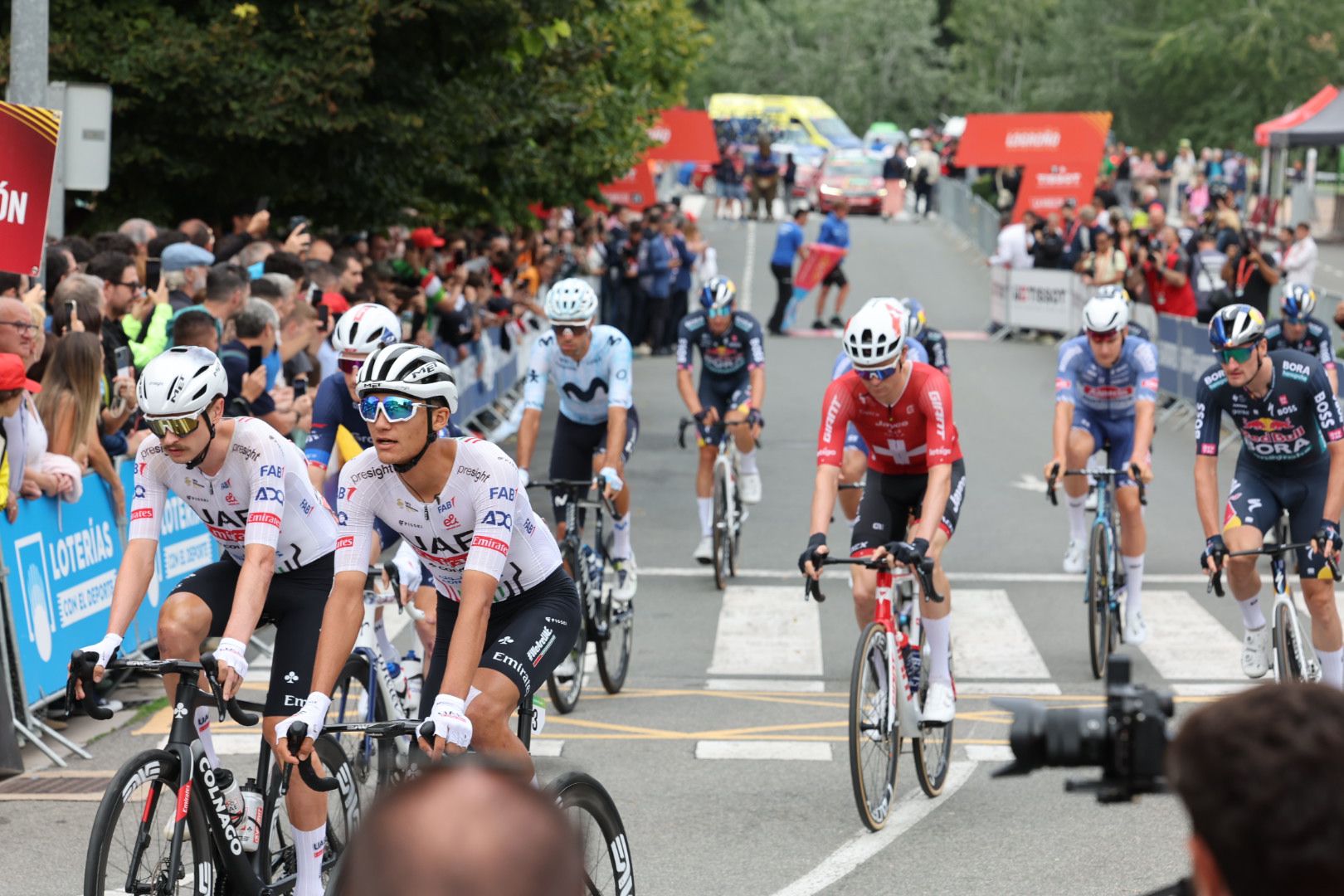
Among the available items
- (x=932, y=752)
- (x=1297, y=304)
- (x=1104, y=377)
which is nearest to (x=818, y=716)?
(x=932, y=752)

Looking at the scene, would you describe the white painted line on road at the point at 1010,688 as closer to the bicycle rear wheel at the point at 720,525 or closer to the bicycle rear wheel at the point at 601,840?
the bicycle rear wheel at the point at 720,525

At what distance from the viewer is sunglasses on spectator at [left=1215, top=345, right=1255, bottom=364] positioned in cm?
912

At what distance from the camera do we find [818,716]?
1005 cm

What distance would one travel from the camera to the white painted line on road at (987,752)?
9172 millimetres

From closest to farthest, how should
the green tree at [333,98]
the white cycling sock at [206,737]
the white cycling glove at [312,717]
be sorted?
the white cycling glove at [312,717] < the white cycling sock at [206,737] < the green tree at [333,98]

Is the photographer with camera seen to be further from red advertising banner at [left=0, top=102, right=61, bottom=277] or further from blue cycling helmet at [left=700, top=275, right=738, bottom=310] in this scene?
red advertising banner at [left=0, top=102, right=61, bottom=277]

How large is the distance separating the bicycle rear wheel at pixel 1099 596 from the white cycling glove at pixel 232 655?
240 inches

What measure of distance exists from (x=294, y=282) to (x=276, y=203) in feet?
19.5

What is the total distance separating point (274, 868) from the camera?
639cm

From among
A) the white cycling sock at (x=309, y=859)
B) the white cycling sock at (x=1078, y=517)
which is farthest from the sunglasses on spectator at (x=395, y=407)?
the white cycling sock at (x=1078, y=517)

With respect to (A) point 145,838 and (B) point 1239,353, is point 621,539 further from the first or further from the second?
(A) point 145,838

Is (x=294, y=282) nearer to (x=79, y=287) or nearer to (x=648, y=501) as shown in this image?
(x=79, y=287)

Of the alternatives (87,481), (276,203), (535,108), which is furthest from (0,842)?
(535,108)

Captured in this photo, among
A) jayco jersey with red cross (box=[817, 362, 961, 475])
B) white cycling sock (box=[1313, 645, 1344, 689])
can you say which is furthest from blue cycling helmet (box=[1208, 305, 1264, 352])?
white cycling sock (box=[1313, 645, 1344, 689])
